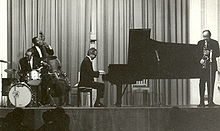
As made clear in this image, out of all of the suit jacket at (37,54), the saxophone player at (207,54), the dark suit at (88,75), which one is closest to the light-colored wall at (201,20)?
the saxophone player at (207,54)

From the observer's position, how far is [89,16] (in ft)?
37.0

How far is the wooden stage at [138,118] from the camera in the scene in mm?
5875

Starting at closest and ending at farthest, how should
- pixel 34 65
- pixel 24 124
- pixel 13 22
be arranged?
1. pixel 24 124
2. pixel 34 65
3. pixel 13 22

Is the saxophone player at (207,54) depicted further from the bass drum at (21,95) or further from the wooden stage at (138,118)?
the bass drum at (21,95)

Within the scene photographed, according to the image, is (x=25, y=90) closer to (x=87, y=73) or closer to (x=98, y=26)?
(x=87, y=73)

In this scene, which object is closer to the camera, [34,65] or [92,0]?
[34,65]

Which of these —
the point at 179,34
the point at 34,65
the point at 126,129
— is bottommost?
the point at 126,129

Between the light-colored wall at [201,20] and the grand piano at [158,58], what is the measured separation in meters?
2.54

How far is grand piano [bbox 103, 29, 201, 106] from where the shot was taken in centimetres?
732

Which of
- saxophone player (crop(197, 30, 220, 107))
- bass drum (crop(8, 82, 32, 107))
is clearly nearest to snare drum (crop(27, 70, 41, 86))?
bass drum (crop(8, 82, 32, 107))

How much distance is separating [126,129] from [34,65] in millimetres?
3038

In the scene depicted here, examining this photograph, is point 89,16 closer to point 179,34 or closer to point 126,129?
point 179,34

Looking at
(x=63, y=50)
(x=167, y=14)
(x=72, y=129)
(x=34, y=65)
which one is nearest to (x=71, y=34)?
(x=63, y=50)

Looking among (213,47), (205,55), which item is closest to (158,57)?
(205,55)
